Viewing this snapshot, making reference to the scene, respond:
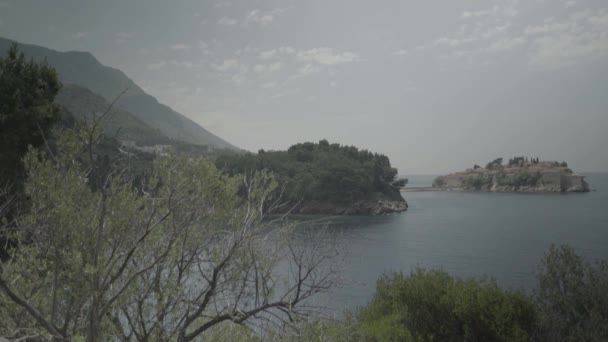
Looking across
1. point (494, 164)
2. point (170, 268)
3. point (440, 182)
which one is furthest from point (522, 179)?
point (170, 268)

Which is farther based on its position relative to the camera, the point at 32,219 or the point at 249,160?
the point at 249,160

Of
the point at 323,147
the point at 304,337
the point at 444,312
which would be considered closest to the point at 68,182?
the point at 304,337

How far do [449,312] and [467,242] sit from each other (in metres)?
32.1

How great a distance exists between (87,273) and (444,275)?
1492 centimetres

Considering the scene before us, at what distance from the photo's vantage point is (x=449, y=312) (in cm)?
1592

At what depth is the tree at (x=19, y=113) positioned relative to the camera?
16.2m

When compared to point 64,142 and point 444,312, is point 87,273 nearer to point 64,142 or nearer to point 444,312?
point 64,142

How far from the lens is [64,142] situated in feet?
23.2

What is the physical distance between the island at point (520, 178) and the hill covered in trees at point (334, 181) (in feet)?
185

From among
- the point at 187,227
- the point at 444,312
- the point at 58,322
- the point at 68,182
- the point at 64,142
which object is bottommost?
the point at 444,312

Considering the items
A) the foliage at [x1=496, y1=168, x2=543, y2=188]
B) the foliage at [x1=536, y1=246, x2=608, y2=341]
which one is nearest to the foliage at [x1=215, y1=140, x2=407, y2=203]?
the foliage at [x1=536, y1=246, x2=608, y2=341]

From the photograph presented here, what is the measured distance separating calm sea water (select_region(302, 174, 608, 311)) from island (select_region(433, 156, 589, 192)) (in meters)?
55.7

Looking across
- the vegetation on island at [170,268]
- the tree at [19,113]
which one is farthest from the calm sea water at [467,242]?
the tree at [19,113]

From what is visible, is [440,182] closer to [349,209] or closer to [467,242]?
[349,209]
